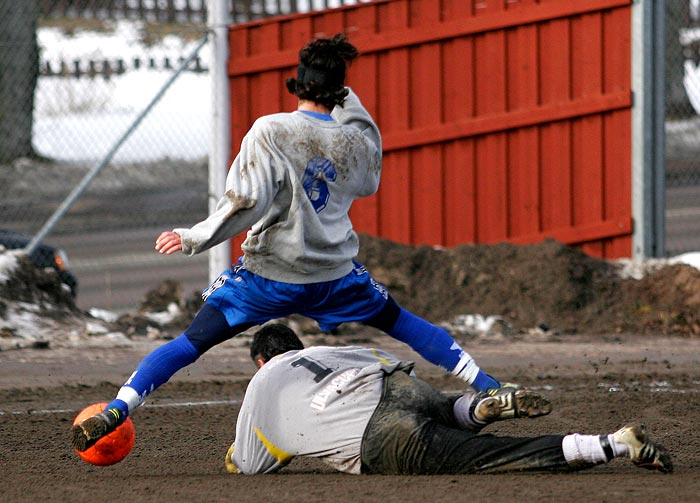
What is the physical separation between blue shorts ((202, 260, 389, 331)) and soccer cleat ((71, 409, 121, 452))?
68 centimetres

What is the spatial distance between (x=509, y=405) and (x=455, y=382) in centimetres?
311

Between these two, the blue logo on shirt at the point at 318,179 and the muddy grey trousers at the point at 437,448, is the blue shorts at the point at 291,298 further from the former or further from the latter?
the muddy grey trousers at the point at 437,448

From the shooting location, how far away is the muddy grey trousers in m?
4.91

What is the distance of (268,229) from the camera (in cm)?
542

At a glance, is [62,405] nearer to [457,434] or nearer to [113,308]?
[457,434]

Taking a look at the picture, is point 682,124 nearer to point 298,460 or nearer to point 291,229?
point 298,460

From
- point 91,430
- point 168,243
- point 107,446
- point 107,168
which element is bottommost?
point 107,446

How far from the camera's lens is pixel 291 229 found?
5367mm

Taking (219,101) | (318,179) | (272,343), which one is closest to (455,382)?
(272,343)

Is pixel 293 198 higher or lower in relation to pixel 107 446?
higher

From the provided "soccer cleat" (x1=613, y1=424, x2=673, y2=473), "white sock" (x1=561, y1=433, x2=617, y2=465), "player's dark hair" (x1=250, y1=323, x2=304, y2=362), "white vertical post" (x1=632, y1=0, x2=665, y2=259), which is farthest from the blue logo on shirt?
"white vertical post" (x1=632, y1=0, x2=665, y2=259)

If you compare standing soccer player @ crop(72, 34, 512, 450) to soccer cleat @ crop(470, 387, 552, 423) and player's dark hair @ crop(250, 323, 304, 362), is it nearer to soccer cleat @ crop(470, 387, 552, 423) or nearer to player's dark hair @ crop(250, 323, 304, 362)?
player's dark hair @ crop(250, 323, 304, 362)

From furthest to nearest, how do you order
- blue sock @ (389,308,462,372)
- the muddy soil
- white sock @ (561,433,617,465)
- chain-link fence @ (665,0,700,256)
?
chain-link fence @ (665,0,700,256) < blue sock @ (389,308,462,372) < white sock @ (561,433,617,465) < the muddy soil

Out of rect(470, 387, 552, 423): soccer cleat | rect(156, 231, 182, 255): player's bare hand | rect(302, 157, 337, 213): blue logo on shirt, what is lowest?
rect(470, 387, 552, 423): soccer cleat
